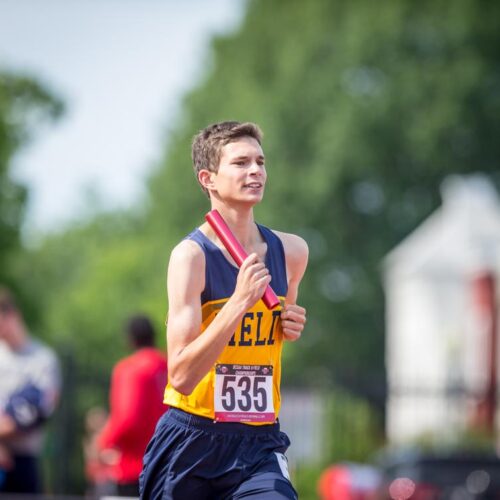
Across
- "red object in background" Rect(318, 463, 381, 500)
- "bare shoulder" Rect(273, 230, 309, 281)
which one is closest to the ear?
"bare shoulder" Rect(273, 230, 309, 281)

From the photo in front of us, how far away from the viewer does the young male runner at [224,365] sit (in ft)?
17.3

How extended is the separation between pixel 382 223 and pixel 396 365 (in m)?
5.96

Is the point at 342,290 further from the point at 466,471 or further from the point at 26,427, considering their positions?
the point at 26,427

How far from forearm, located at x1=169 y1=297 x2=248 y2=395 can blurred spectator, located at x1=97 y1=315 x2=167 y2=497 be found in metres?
4.55

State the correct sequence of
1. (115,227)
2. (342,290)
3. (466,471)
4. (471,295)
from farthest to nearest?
1. (115,227)
2. (342,290)
3. (471,295)
4. (466,471)

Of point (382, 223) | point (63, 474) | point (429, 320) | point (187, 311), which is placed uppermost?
point (382, 223)

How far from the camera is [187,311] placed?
5262mm

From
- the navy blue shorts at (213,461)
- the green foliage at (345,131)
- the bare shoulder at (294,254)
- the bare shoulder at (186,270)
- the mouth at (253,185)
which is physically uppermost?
the green foliage at (345,131)

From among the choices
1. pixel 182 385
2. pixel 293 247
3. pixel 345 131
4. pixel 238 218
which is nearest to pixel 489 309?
pixel 345 131

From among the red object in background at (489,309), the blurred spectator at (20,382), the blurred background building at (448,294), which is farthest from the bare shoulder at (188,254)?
the red object in background at (489,309)

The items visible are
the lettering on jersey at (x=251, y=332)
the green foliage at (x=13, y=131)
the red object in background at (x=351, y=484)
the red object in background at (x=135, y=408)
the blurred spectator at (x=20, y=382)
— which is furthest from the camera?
the green foliage at (x=13, y=131)

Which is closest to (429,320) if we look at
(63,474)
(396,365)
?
(396,365)

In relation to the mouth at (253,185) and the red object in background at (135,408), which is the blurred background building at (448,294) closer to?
the red object in background at (135,408)

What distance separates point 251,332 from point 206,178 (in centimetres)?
68
